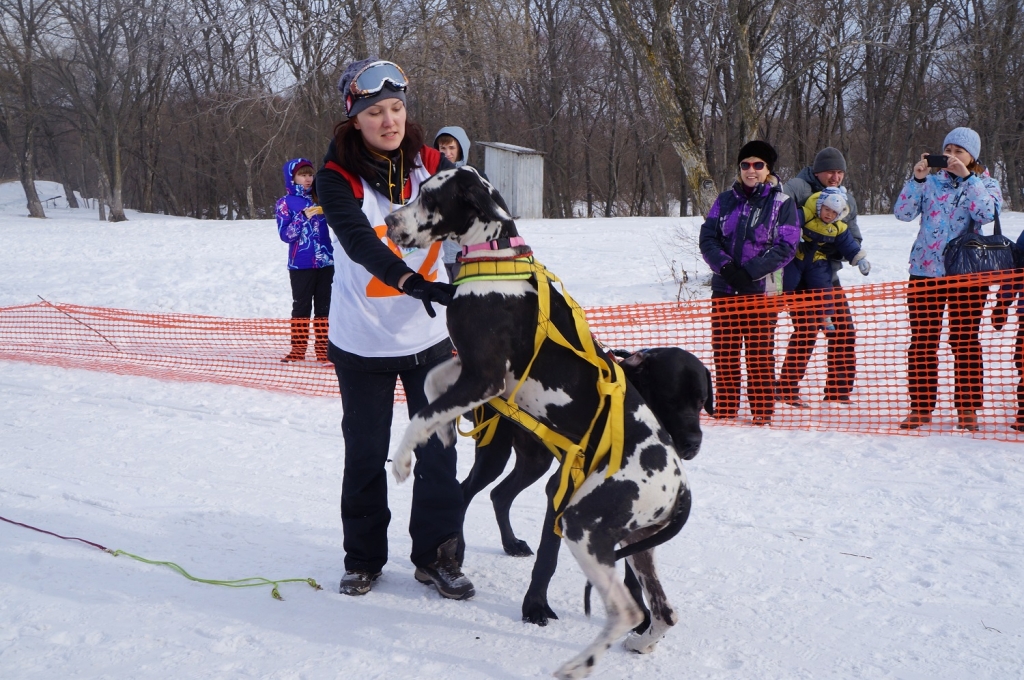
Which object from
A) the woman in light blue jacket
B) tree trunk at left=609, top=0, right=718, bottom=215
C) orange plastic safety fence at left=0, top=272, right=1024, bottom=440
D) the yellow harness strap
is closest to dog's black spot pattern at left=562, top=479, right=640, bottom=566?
the yellow harness strap

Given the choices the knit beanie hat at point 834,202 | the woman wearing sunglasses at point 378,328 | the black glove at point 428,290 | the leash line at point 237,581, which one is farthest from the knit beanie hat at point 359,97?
the knit beanie hat at point 834,202

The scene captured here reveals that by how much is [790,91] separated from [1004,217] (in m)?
14.4

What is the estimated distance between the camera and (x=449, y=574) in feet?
10.7

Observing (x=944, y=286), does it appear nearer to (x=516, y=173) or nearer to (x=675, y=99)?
(x=675, y=99)

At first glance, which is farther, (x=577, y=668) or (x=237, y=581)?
(x=237, y=581)

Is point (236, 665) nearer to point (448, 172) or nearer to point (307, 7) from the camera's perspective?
point (448, 172)

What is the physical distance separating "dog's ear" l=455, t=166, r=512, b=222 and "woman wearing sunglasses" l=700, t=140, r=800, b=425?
3.33m

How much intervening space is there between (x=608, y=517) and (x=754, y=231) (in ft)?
11.6

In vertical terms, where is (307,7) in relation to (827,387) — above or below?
above

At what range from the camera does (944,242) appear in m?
5.49

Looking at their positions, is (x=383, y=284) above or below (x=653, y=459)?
above

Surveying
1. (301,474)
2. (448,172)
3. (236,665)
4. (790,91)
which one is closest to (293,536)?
(301,474)

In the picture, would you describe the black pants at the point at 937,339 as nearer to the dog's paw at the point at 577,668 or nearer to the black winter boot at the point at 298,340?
the dog's paw at the point at 577,668

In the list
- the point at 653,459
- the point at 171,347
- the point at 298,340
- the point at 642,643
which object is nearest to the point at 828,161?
the point at 653,459
